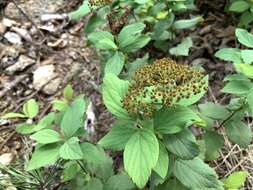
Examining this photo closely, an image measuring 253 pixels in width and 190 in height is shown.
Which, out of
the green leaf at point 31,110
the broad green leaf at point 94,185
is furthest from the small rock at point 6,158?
the broad green leaf at point 94,185

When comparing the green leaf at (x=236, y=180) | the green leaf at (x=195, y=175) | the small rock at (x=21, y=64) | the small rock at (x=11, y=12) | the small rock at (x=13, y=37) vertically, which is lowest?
the green leaf at (x=236, y=180)

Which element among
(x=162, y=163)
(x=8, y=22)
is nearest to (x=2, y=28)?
(x=8, y=22)

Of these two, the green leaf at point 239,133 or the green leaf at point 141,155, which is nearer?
the green leaf at point 141,155

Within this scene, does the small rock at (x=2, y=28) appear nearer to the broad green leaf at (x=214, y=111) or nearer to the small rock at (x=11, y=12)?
the small rock at (x=11, y=12)

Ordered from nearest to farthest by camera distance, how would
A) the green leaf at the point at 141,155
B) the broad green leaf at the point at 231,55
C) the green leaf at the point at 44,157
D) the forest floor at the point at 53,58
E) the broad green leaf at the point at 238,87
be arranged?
the green leaf at the point at 141,155, the green leaf at the point at 44,157, the broad green leaf at the point at 238,87, the broad green leaf at the point at 231,55, the forest floor at the point at 53,58

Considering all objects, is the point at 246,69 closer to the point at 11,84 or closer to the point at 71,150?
the point at 71,150

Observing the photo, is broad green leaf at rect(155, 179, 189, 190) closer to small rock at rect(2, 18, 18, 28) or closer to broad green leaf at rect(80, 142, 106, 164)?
broad green leaf at rect(80, 142, 106, 164)

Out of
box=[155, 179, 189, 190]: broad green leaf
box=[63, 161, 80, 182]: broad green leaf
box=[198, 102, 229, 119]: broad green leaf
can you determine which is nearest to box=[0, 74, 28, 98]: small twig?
box=[63, 161, 80, 182]: broad green leaf
